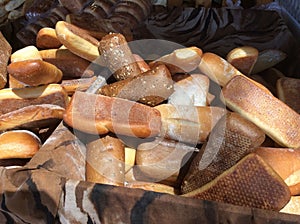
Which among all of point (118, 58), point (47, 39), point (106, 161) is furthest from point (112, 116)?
point (47, 39)

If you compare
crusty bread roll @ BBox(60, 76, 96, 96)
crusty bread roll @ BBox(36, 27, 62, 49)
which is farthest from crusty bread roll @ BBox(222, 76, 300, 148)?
crusty bread roll @ BBox(36, 27, 62, 49)

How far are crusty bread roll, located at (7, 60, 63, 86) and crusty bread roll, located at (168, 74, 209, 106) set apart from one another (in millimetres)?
337

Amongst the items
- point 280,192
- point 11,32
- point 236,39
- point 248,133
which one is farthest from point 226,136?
point 11,32

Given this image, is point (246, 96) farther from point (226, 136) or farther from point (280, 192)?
point (280, 192)

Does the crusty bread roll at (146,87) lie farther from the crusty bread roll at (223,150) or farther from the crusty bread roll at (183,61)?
the crusty bread roll at (223,150)

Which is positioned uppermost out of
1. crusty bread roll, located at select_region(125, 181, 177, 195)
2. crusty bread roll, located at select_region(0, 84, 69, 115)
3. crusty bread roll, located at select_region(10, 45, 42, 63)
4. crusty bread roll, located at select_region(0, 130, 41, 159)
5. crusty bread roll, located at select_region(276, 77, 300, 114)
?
crusty bread roll, located at select_region(276, 77, 300, 114)

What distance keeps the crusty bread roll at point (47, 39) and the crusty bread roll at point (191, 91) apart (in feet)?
1.39

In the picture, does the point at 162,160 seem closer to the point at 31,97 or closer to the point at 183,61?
the point at 183,61

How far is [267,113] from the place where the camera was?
782mm

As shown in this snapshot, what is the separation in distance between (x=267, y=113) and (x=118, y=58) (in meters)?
0.41

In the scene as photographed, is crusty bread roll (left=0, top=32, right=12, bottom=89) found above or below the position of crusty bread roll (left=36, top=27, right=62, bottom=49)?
below

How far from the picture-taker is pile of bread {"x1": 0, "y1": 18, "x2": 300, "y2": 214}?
0.71m

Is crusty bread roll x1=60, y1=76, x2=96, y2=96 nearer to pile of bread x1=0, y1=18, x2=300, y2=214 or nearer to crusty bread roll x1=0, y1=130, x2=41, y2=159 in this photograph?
pile of bread x1=0, y1=18, x2=300, y2=214

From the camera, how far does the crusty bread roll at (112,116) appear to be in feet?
2.52
